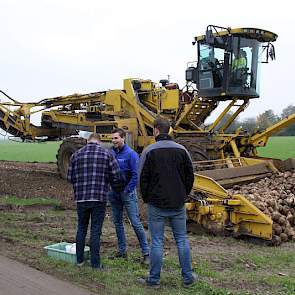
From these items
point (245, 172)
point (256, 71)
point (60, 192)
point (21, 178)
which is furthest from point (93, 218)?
point (21, 178)

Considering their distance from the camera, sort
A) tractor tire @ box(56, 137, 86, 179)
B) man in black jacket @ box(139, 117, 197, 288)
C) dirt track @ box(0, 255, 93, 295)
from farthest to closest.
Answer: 1. tractor tire @ box(56, 137, 86, 179)
2. man in black jacket @ box(139, 117, 197, 288)
3. dirt track @ box(0, 255, 93, 295)

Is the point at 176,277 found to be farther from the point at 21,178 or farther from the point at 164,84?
the point at 21,178

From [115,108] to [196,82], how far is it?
8.61ft

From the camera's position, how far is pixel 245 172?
10.5 meters

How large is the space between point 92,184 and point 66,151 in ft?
29.1

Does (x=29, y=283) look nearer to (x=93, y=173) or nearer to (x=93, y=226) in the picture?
(x=93, y=226)

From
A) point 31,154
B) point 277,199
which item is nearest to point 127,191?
point 277,199

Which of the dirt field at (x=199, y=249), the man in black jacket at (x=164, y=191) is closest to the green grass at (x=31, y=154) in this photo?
the dirt field at (x=199, y=249)

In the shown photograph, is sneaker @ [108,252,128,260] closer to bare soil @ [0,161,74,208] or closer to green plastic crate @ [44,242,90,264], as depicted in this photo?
green plastic crate @ [44,242,90,264]

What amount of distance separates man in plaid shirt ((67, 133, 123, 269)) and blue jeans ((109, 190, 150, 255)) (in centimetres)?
46

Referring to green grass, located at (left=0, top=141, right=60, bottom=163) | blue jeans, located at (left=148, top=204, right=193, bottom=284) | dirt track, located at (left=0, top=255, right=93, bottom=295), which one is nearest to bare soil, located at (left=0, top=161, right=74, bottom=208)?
dirt track, located at (left=0, top=255, right=93, bottom=295)

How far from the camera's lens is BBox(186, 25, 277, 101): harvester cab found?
1210 centimetres

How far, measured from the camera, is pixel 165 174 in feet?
18.5

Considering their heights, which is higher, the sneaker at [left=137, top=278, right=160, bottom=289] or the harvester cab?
the harvester cab
